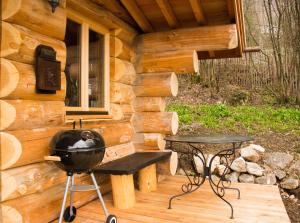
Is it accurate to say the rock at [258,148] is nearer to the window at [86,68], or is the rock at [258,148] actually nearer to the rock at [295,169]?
the rock at [295,169]

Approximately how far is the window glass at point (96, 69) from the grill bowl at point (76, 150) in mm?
1206

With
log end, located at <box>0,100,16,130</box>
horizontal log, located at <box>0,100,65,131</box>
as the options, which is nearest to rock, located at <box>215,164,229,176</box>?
horizontal log, located at <box>0,100,65,131</box>

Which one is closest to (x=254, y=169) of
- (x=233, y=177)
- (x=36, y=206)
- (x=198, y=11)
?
(x=233, y=177)

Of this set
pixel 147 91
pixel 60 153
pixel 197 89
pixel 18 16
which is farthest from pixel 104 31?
pixel 197 89

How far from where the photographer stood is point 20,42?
2.63 m

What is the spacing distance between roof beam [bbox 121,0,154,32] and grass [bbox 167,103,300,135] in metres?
3.06

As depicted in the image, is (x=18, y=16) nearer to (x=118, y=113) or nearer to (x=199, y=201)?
(x=118, y=113)

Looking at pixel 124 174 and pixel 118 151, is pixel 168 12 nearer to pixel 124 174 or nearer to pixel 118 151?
pixel 118 151

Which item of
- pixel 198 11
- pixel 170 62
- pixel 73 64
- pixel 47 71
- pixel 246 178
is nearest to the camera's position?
pixel 47 71

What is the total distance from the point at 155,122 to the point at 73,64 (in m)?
1.68

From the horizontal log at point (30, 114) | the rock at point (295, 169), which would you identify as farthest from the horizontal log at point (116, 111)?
the rock at point (295, 169)

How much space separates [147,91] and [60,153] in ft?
7.60

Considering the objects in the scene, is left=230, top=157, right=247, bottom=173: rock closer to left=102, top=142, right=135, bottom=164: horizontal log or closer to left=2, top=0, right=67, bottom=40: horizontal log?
left=102, top=142, right=135, bottom=164: horizontal log

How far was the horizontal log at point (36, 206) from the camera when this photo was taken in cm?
254
